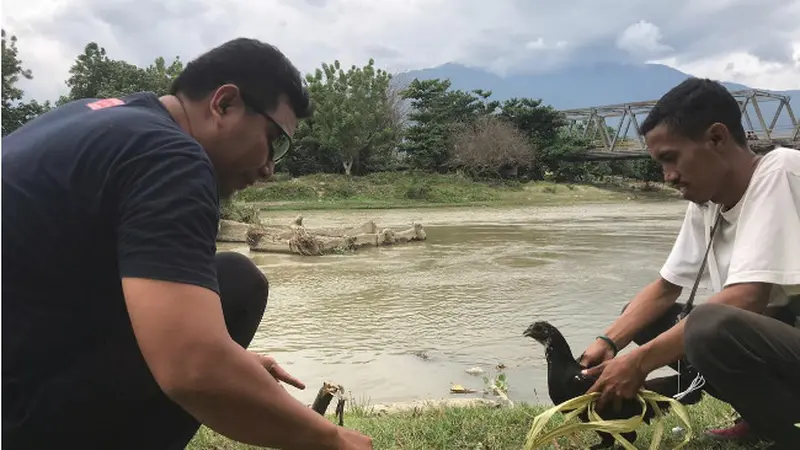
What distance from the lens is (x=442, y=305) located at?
8.03 metres

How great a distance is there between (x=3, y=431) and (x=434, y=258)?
11.7 m

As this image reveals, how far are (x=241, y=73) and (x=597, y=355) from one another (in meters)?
1.90

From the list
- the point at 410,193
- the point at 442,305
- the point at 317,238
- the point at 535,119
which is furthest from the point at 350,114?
the point at 442,305

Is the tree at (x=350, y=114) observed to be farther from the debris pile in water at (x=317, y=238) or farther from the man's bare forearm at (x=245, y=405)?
the man's bare forearm at (x=245, y=405)

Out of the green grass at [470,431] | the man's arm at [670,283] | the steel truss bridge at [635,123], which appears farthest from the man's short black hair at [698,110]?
the steel truss bridge at [635,123]

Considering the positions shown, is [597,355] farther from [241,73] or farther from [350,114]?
[350,114]

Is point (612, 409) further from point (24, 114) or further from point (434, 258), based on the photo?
point (24, 114)

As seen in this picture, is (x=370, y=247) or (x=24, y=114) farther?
(x=24, y=114)

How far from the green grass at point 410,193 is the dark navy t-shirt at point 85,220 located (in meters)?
29.4

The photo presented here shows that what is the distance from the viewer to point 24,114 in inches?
1427

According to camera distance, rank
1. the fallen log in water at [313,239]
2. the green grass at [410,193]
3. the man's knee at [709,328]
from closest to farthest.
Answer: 1. the man's knee at [709,328]
2. the fallen log in water at [313,239]
3. the green grass at [410,193]

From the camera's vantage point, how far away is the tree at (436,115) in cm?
4184

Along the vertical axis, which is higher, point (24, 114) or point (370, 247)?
point (24, 114)

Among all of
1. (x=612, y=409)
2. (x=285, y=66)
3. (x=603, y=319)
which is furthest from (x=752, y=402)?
(x=603, y=319)
